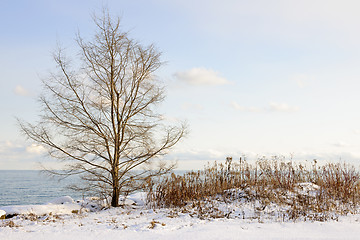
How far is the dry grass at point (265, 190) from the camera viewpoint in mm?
8789

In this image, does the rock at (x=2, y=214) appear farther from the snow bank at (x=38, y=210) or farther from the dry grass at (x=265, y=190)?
the dry grass at (x=265, y=190)

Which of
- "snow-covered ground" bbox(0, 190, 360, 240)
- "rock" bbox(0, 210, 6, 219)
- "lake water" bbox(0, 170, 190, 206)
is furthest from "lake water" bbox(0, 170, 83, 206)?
"snow-covered ground" bbox(0, 190, 360, 240)

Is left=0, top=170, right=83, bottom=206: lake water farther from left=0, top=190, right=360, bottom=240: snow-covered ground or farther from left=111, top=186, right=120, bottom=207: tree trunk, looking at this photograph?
left=0, top=190, right=360, bottom=240: snow-covered ground

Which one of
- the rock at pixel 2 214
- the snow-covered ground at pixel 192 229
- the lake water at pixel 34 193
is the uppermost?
the snow-covered ground at pixel 192 229

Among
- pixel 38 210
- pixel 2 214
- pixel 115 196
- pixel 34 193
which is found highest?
pixel 115 196

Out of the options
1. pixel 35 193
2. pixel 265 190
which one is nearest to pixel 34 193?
pixel 35 193

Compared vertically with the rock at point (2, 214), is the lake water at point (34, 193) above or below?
below

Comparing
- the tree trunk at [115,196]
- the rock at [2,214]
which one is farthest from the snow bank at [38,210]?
the tree trunk at [115,196]

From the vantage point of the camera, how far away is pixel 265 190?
9.96 meters

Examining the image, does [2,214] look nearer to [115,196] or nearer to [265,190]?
[115,196]

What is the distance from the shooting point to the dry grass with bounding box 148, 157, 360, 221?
28.8 feet

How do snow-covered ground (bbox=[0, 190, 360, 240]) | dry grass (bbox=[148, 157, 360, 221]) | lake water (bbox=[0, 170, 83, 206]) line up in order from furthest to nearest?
1. lake water (bbox=[0, 170, 83, 206])
2. dry grass (bbox=[148, 157, 360, 221])
3. snow-covered ground (bbox=[0, 190, 360, 240])

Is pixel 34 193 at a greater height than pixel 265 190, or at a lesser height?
lesser

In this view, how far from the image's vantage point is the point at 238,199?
9711mm
